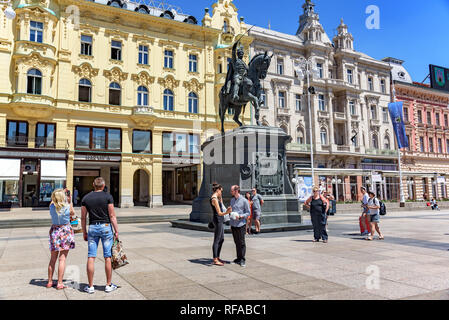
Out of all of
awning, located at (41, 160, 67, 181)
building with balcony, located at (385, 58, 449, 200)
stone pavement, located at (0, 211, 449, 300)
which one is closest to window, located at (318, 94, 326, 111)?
building with balcony, located at (385, 58, 449, 200)

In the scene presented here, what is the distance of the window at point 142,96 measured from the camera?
1340 inches

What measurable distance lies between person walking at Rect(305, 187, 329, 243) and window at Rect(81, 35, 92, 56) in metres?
29.1

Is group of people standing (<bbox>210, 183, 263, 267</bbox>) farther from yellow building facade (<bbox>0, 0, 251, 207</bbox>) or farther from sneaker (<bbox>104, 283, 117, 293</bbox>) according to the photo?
yellow building facade (<bbox>0, 0, 251, 207</bbox>)

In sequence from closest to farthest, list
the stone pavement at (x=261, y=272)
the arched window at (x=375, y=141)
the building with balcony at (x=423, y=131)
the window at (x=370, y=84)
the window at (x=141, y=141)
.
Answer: the stone pavement at (x=261, y=272), the window at (x=141, y=141), the arched window at (x=375, y=141), the building with balcony at (x=423, y=131), the window at (x=370, y=84)

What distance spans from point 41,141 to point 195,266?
2707 centimetres

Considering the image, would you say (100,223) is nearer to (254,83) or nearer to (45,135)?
(254,83)

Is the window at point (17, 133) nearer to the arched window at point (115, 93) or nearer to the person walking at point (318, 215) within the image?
the arched window at point (115, 93)

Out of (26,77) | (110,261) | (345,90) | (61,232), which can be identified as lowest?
(110,261)

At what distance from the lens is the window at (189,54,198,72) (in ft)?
122

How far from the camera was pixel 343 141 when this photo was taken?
45.1m

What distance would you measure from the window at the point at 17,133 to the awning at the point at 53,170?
2304 mm

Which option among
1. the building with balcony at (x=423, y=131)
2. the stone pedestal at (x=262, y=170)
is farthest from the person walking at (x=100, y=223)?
the building with balcony at (x=423, y=131)

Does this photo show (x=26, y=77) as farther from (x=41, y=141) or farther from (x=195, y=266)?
(x=195, y=266)
